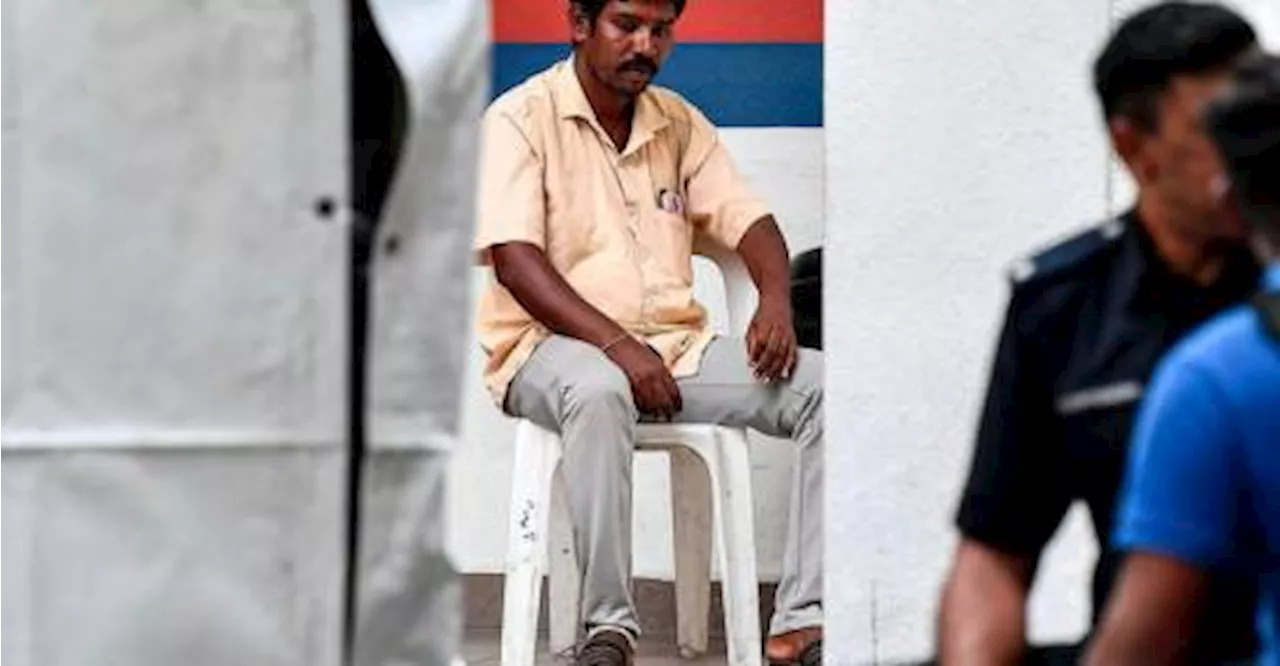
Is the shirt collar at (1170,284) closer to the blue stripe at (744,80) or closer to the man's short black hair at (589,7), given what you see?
the man's short black hair at (589,7)

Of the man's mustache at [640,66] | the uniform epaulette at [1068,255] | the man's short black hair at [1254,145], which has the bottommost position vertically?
the uniform epaulette at [1068,255]

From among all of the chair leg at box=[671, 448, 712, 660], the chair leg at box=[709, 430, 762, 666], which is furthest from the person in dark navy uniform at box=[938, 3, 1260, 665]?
the chair leg at box=[671, 448, 712, 660]

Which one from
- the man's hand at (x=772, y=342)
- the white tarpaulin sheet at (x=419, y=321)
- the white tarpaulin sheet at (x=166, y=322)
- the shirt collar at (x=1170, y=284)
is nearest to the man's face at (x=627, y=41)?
the man's hand at (x=772, y=342)

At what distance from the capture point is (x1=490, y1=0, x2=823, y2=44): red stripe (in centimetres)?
741

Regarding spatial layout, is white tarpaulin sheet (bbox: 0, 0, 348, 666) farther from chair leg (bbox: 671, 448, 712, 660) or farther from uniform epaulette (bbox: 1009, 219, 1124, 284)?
chair leg (bbox: 671, 448, 712, 660)

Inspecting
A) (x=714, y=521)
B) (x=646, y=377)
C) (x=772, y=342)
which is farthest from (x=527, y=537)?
(x=772, y=342)

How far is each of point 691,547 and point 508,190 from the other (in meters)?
1.05

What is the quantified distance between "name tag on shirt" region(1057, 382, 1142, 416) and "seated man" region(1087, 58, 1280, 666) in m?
0.39

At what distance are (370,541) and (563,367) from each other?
2.29 m

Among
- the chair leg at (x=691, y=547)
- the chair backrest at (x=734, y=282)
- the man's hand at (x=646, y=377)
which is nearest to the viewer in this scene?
the man's hand at (x=646, y=377)

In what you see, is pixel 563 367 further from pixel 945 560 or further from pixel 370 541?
pixel 370 541

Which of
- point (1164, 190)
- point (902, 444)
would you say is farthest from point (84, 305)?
point (902, 444)

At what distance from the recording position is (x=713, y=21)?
24.5 feet

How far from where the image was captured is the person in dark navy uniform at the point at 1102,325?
11.4 feet
